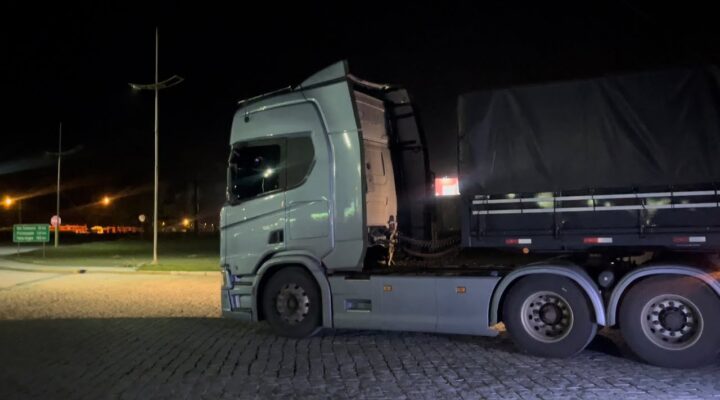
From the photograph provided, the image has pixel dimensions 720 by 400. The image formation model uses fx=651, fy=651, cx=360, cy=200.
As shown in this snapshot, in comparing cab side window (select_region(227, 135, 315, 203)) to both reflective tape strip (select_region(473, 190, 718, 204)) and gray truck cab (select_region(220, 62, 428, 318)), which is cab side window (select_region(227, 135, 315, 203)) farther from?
reflective tape strip (select_region(473, 190, 718, 204))

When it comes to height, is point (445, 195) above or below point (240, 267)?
above

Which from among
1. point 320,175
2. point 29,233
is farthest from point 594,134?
point 29,233

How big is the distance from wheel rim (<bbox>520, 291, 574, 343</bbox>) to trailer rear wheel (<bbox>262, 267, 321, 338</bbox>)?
297 cm

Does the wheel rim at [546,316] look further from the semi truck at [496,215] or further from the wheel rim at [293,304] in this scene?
the wheel rim at [293,304]

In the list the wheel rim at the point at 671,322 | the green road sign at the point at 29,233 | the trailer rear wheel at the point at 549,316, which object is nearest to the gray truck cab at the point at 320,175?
the trailer rear wheel at the point at 549,316

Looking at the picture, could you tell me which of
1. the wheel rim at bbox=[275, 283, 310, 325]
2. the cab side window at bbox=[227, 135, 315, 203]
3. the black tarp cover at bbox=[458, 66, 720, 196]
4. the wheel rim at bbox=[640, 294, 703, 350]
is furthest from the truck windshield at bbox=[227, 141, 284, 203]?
the wheel rim at bbox=[640, 294, 703, 350]

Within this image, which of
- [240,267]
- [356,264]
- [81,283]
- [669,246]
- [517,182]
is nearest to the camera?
[669,246]

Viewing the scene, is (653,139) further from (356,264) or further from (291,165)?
(291,165)

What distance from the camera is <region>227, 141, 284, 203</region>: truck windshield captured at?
384 inches

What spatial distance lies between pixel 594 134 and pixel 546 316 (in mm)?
2294

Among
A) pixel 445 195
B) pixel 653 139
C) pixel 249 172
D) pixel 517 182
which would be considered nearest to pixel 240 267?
pixel 249 172

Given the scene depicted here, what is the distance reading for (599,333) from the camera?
9344 millimetres

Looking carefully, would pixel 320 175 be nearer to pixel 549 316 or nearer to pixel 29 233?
pixel 549 316

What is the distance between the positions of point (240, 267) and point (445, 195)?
3.38 meters
